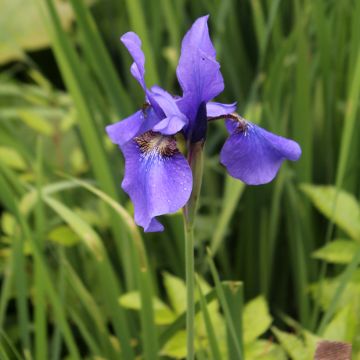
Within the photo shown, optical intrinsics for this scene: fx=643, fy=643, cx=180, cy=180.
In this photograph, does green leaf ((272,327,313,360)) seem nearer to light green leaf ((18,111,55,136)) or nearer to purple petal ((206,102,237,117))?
purple petal ((206,102,237,117))

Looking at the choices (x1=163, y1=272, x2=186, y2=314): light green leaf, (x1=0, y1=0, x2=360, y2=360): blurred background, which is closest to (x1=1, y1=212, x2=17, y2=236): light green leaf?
(x1=0, y1=0, x2=360, y2=360): blurred background

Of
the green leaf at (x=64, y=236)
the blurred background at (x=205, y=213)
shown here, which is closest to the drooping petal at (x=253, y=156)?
the blurred background at (x=205, y=213)

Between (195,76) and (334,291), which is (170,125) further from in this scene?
(334,291)

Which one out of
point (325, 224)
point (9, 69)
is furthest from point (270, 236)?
point (9, 69)

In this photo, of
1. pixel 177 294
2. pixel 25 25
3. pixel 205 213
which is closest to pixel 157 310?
pixel 177 294

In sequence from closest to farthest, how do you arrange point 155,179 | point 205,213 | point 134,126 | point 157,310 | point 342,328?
point 155,179 → point 134,126 → point 342,328 → point 157,310 → point 205,213

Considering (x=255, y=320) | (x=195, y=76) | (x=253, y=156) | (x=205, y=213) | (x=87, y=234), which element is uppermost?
(x=195, y=76)

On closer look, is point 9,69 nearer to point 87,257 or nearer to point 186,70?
point 87,257

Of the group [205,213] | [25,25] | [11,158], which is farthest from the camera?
[25,25]
